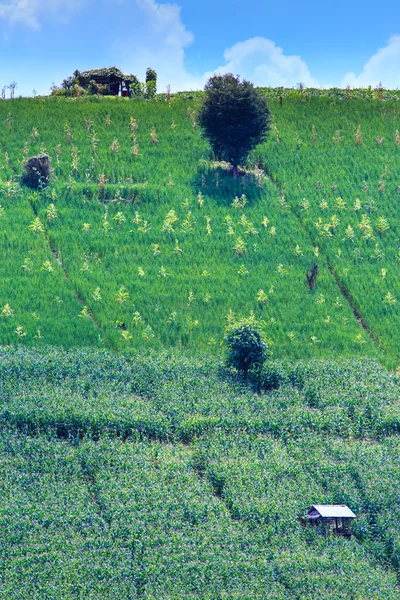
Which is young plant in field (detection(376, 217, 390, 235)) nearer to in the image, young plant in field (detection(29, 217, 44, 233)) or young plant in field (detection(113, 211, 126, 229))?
young plant in field (detection(113, 211, 126, 229))

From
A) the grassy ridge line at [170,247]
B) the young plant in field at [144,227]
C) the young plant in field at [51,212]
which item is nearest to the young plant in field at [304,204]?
the grassy ridge line at [170,247]

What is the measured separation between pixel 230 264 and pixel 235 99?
11464mm

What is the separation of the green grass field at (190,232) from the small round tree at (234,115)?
71.8 inches

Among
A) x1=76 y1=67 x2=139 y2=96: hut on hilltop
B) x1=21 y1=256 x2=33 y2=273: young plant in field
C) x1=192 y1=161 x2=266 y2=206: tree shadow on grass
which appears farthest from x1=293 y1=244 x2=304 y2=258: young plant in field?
x1=76 y1=67 x2=139 y2=96: hut on hilltop

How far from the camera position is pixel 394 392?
1137 inches

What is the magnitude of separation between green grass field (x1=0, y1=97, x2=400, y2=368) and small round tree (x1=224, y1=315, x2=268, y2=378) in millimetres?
2050

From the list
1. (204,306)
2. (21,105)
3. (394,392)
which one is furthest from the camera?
(21,105)

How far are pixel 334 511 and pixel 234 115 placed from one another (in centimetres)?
2744

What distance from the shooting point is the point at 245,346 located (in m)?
28.9

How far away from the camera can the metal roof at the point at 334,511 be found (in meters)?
21.0

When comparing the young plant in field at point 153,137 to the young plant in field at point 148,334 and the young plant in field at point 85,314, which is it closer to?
the young plant in field at point 85,314

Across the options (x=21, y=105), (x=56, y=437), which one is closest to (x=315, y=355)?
(x=56, y=437)

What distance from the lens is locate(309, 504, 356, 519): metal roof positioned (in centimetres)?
2095

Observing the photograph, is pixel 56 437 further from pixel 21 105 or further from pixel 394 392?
pixel 21 105
